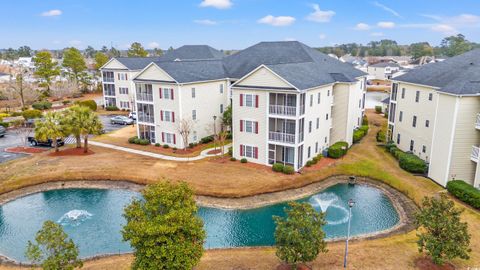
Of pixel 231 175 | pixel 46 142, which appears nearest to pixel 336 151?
pixel 231 175

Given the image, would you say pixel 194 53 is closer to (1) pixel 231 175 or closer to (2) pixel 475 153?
(1) pixel 231 175

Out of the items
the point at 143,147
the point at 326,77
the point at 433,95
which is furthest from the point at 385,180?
the point at 143,147

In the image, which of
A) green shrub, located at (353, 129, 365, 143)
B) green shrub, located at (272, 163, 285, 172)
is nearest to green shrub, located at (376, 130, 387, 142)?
green shrub, located at (353, 129, 365, 143)

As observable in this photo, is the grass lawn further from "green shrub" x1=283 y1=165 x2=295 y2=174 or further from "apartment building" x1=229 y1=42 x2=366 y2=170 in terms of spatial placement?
"apartment building" x1=229 y1=42 x2=366 y2=170

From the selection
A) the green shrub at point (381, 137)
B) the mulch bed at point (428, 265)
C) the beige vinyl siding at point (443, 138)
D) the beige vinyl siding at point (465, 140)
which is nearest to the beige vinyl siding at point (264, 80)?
the beige vinyl siding at point (443, 138)

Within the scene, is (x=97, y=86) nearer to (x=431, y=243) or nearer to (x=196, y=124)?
(x=196, y=124)

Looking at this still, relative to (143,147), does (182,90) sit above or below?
above

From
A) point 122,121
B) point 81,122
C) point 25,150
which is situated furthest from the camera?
point 122,121
